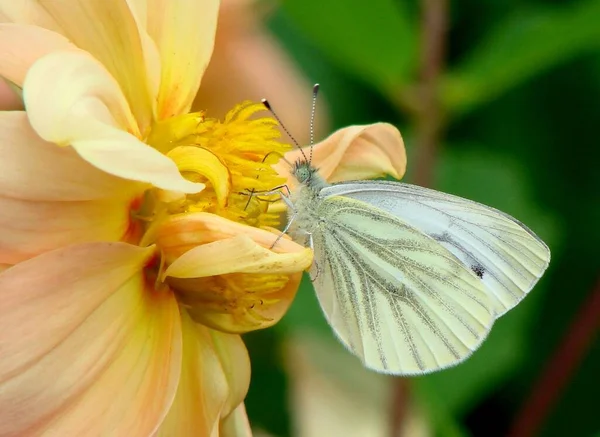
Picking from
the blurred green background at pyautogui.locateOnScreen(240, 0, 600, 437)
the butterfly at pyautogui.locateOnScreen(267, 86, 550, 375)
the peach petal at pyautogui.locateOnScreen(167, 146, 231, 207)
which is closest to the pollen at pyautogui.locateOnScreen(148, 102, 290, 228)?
the peach petal at pyautogui.locateOnScreen(167, 146, 231, 207)

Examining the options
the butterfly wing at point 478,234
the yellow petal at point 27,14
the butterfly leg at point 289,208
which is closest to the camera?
the yellow petal at point 27,14

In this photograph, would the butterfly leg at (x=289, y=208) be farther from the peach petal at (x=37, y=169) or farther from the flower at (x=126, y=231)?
the peach petal at (x=37, y=169)

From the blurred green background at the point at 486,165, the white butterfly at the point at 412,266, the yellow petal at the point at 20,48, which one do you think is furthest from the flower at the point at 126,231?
the blurred green background at the point at 486,165

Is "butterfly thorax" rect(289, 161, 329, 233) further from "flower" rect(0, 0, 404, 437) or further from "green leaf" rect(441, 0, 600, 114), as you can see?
"green leaf" rect(441, 0, 600, 114)

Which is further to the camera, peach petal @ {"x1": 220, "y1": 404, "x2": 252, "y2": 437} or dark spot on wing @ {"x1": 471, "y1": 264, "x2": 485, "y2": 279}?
dark spot on wing @ {"x1": 471, "y1": 264, "x2": 485, "y2": 279}

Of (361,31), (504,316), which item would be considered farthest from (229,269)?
(504,316)

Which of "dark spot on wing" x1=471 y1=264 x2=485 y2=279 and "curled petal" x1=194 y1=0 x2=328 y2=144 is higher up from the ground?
"curled petal" x1=194 y1=0 x2=328 y2=144
